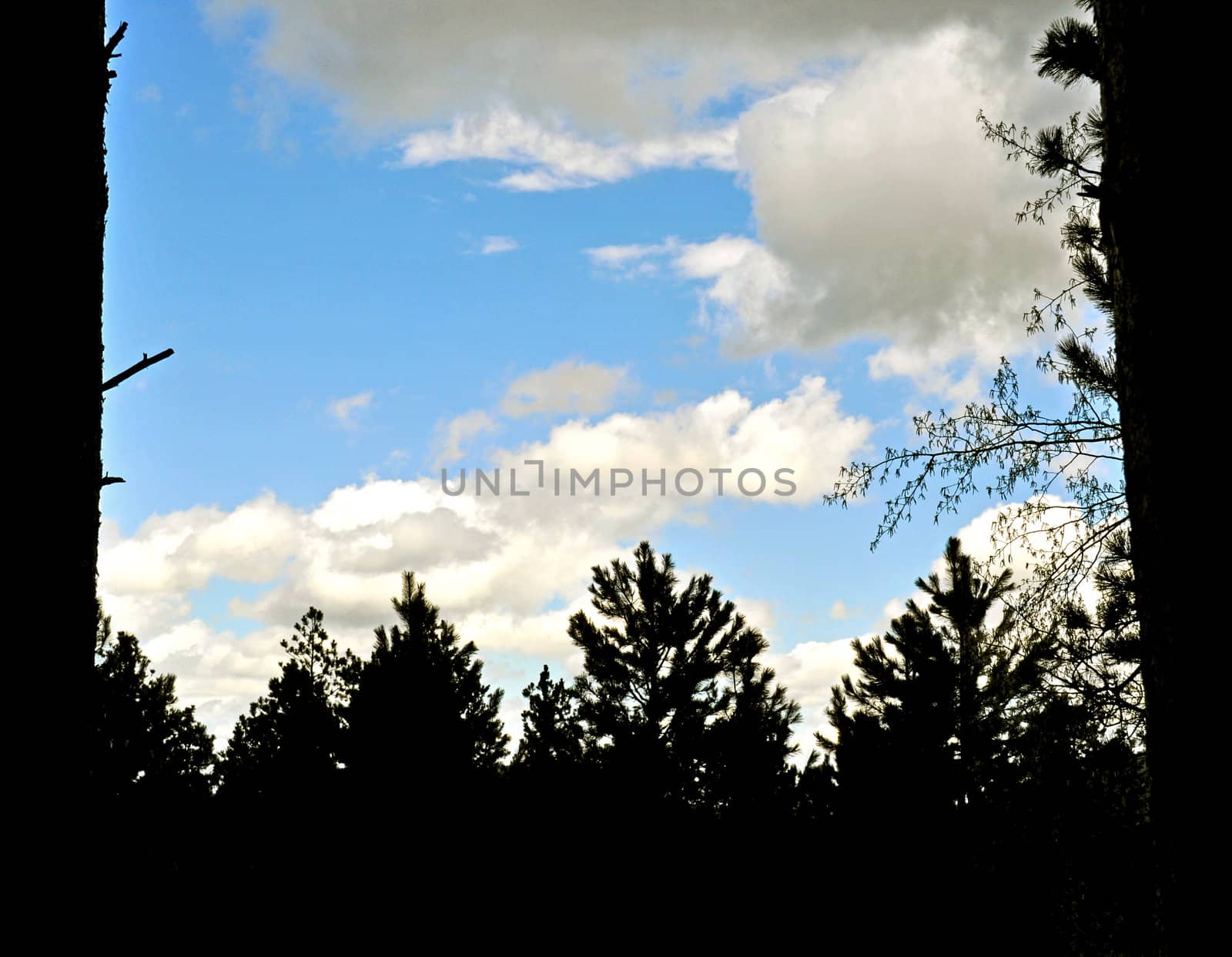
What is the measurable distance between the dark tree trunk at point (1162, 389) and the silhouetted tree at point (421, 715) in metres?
18.0

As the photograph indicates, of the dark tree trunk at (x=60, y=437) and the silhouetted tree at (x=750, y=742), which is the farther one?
the silhouetted tree at (x=750, y=742)

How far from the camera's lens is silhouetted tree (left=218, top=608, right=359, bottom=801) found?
2294 cm

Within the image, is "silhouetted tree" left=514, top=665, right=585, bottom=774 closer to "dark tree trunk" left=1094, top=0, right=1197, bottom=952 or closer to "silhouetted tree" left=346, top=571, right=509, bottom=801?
"silhouetted tree" left=346, top=571, right=509, bottom=801

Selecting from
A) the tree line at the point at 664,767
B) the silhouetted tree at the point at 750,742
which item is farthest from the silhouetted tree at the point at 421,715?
the silhouetted tree at the point at 750,742

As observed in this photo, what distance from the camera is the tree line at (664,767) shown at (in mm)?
11430

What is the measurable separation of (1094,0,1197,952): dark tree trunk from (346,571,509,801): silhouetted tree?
18.0 m

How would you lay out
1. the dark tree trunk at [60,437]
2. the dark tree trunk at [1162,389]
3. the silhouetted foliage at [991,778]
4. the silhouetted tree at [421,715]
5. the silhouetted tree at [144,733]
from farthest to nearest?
the silhouetted tree at [144,733]
the silhouetted tree at [421,715]
the silhouetted foliage at [991,778]
the dark tree trunk at [1162,389]
the dark tree trunk at [60,437]

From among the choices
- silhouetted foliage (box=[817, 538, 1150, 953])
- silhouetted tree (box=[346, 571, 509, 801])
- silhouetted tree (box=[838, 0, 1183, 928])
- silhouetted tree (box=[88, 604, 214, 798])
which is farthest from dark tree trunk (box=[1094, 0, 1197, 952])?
silhouetted tree (box=[88, 604, 214, 798])

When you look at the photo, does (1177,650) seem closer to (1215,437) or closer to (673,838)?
(1215,437)

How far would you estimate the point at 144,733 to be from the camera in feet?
91.9

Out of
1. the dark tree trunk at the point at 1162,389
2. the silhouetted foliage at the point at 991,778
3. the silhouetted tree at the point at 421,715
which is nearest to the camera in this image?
the dark tree trunk at the point at 1162,389

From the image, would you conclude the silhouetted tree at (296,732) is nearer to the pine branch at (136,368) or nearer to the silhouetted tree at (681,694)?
the silhouetted tree at (681,694)

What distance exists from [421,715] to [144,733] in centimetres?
1004

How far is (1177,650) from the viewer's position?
283 centimetres
